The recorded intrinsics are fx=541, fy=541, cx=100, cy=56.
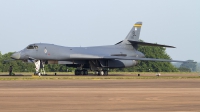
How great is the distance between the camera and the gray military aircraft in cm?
5325

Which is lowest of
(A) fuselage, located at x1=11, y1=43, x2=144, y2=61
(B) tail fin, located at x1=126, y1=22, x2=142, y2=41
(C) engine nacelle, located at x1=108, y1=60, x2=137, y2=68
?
(C) engine nacelle, located at x1=108, y1=60, x2=137, y2=68

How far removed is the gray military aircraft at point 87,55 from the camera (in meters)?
53.2

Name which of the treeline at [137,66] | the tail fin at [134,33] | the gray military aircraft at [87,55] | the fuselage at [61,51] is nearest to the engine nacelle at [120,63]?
the gray military aircraft at [87,55]

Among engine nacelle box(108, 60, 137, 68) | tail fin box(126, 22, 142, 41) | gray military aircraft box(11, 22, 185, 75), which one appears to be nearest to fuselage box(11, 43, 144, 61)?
gray military aircraft box(11, 22, 185, 75)

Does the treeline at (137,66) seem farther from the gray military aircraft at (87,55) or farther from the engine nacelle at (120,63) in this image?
the engine nacelle at (120,63)

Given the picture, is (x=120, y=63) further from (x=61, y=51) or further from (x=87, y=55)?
(x=61, y=51)

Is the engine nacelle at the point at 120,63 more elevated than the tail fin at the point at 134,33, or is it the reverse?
the tail fin at the point at 134,33

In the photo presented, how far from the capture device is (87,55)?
56.7 metres

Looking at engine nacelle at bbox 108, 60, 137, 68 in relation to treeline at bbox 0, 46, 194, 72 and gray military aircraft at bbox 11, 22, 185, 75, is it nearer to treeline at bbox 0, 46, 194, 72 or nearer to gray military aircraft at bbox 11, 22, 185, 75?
gray military aircraft at bbox 11, 22, 185, 75

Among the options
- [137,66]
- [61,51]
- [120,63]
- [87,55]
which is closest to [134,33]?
[120,63]

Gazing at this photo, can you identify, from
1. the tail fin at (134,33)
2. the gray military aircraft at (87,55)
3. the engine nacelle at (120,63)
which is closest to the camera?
the gray military aircraft at (87,55)

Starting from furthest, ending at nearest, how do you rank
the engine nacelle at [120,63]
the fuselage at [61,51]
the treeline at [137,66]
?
the treeline at [137,66], the engine nacelle at [120,63], the fuselage at [61,51]

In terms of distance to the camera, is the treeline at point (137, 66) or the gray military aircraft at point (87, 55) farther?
the treeline at point (137, 66)

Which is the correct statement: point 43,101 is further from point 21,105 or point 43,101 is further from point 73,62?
point 73,62
